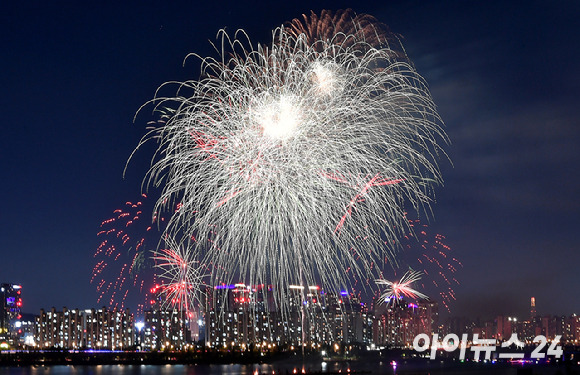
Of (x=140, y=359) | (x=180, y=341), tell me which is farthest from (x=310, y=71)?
(x=180, y=341)

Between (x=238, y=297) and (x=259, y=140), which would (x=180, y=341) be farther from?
(x=259, y=140)

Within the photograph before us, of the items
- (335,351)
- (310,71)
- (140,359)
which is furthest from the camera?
(335,351)

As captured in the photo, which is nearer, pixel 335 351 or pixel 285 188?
pixel 285 188

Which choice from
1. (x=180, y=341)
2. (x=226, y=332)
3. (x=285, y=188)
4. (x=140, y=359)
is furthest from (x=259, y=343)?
(x=285, y=188)

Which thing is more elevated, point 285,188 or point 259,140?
point 259,140

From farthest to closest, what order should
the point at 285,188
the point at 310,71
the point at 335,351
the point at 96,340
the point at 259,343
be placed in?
the point at 96,340 → the point at 259,343 → the point at 335,351 → the point at 285,188 → the point at 310,71

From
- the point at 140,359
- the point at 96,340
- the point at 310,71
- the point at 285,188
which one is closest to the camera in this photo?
the point at 310,71

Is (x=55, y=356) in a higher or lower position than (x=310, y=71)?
lower

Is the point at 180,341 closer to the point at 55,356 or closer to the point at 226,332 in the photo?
the point at 226,332

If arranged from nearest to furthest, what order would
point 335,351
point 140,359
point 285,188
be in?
point 285,188 < point 140,359 < point 335,351
